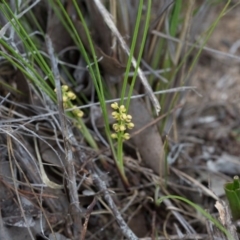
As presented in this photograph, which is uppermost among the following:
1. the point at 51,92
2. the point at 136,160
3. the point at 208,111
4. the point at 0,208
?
the point at 51,92

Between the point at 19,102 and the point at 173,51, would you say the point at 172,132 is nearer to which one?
the point at 173,51

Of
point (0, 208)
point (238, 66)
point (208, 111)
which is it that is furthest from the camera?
point (238, 66)

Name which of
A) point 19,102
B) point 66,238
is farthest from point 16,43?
point 66,238

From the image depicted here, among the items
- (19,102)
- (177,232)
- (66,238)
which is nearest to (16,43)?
(19,102)

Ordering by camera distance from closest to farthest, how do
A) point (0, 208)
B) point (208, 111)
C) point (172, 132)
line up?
1. point (0, 208)
2. point (172, 132)
3. point (208, 111)

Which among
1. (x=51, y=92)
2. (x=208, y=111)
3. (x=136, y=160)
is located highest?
(x=51, y=92)

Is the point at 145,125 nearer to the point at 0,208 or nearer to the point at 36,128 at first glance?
the point at 36,128

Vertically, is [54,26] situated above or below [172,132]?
above

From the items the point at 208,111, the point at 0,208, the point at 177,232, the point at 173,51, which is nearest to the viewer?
the point at 0,208

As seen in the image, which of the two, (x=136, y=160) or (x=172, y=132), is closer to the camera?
(x=136, y=160)
